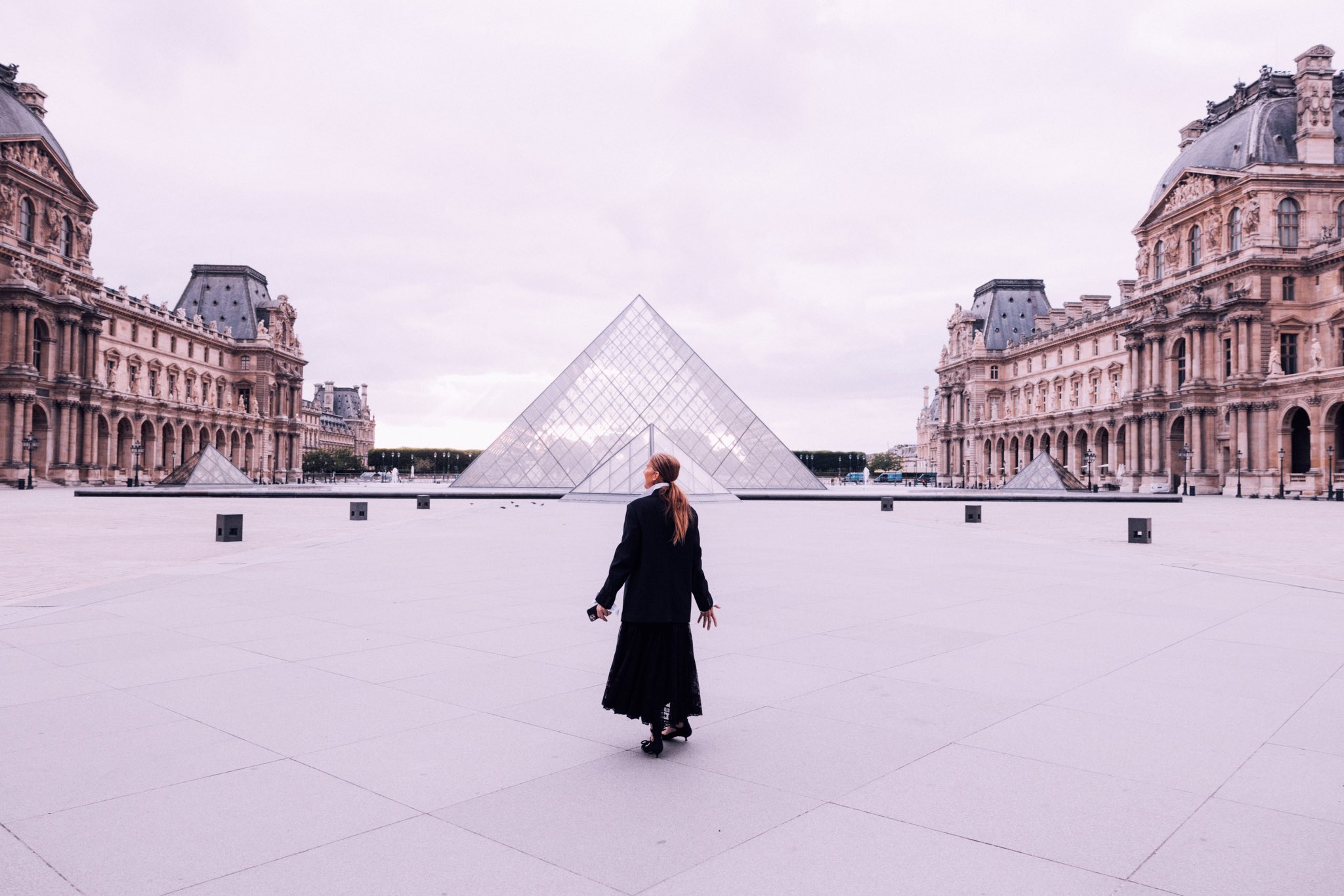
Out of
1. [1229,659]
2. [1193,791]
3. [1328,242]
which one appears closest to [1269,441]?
[1328,242]

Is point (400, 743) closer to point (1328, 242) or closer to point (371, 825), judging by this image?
point (371, 825)

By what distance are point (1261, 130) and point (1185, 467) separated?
19459 mm

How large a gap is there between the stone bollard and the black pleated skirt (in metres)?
12.3

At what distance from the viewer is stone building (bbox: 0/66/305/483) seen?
46.6 m

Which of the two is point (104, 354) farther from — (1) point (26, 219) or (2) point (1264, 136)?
(2) point (1264, 136)

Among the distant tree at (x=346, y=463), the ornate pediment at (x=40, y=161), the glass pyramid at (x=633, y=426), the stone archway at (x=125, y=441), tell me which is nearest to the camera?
the glass pyramid at (x=633, y=426)

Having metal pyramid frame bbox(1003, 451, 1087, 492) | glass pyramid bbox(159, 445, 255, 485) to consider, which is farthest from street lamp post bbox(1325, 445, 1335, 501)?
glass pyramid bbox(159, 445, 255, 485)

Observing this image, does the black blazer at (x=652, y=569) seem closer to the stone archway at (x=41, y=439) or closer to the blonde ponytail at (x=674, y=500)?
the blonde ponytail at (x=674, y=500)

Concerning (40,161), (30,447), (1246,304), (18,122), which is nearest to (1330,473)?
(1246,304)

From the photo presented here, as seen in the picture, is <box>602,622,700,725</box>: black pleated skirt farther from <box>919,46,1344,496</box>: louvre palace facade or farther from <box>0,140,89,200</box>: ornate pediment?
<box>0,140,89,200</box>: ornate pediment

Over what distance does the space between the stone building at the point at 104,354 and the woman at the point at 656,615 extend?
175 feet

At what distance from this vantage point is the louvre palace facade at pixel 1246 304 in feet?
149

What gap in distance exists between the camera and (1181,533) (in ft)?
60.1

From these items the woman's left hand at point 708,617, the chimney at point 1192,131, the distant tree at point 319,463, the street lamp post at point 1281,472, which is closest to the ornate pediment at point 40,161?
the distant tree at point 319,463
